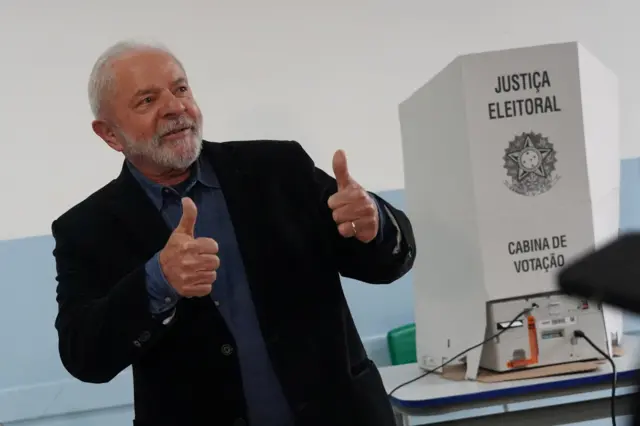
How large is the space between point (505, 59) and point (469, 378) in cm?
78

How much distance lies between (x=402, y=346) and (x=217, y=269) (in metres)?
1.21

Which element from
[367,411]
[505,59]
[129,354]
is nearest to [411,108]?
[505,59]

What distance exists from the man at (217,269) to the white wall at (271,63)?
36.8 inches

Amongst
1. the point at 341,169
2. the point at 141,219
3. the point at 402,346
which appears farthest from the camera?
the point at 402,346

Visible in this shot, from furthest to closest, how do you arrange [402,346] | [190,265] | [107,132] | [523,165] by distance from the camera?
[402,346] < [523,165] < [107,132] < [190,265]

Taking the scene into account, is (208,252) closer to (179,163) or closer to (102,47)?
(179,163)

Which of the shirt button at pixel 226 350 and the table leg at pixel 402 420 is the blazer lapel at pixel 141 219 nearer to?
the shirt button at pixel 226 350

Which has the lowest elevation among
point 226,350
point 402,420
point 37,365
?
point 402,420

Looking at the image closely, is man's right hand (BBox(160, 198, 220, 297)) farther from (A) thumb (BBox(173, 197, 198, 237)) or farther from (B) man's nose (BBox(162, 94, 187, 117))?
(B) man's nose (BBox(162, 94, 187, 117))

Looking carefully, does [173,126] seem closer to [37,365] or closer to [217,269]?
[217,269]

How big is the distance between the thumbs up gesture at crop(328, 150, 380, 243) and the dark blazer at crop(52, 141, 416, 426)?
11cm

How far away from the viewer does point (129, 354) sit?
116 cm

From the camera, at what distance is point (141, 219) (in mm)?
1298

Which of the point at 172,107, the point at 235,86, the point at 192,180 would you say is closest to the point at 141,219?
the point at 192,180
